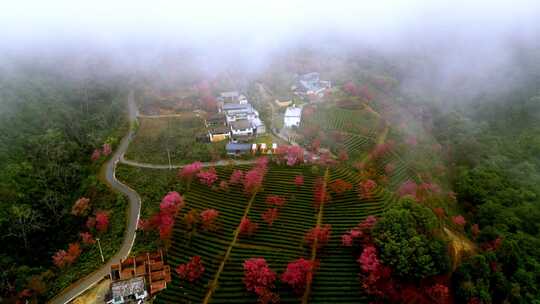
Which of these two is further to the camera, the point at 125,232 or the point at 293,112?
the point at 293,112

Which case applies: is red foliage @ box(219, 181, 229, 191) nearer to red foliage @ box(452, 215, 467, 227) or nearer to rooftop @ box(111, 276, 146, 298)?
rooftop @ box(111, 276, 146, 298)

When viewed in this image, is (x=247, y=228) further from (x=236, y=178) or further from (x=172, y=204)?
(x=172, y=204)

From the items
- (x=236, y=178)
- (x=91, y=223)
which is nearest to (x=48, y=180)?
(x=91, y=223)

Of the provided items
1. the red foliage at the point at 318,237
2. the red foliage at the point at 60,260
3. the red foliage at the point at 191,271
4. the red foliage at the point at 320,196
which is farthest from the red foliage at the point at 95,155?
the red foliage at the point at 318,237

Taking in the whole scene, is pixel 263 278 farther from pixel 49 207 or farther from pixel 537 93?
pixel 537 93

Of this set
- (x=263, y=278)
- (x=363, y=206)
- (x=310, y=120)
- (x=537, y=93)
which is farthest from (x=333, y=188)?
(x=537, y=93)

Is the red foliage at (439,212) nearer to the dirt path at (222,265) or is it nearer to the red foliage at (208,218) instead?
the dirt path at (222,265)
